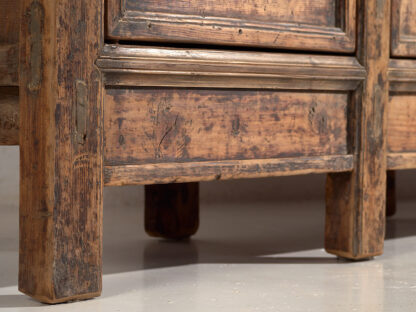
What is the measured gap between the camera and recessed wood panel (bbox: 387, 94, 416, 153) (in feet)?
6.04

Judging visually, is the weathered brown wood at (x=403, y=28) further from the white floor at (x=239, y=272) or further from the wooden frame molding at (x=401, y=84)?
the white floor at (x=239, y=272)

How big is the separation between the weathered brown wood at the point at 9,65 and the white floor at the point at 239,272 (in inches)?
15.0

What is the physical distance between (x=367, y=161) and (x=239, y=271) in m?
0.38

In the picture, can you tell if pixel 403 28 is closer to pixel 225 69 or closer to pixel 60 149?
pixel 225 69

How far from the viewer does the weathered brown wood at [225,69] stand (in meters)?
1.40

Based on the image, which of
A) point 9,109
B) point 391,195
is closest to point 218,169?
point 9,109

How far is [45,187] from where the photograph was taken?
4.36 feet

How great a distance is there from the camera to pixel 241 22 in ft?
5.13

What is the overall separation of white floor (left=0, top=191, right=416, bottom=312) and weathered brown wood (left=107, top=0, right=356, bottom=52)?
0.46m

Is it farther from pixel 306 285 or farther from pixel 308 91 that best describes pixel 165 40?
pixel 306 285

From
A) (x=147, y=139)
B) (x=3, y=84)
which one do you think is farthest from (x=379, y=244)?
(x=3, y=84)

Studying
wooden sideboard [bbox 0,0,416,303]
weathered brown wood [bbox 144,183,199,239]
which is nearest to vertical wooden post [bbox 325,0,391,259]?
wooden sideboard [bbox 0,0,416,303]

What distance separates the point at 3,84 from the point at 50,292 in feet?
1.26

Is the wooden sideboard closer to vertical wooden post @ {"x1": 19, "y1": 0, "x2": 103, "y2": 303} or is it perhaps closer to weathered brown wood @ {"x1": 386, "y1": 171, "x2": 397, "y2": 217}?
vertical wooden post @ {"x1": 19, "y1": 0, "x2": 103, "y2": 303}
